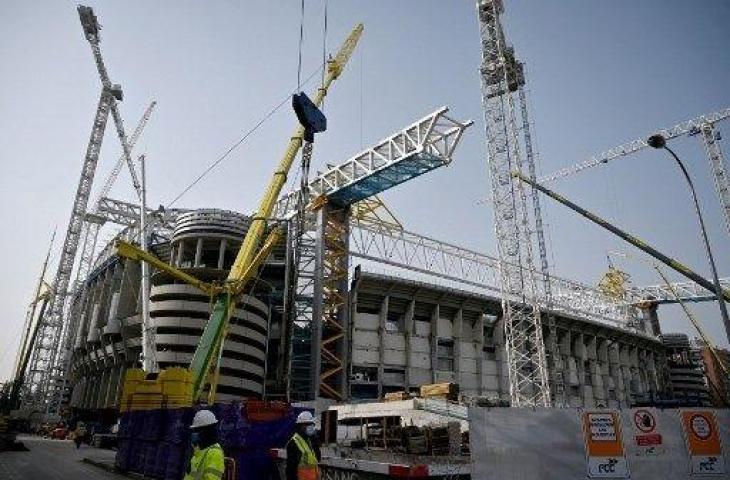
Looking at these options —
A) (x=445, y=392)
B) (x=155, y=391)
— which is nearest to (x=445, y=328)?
(x=445, y=392)

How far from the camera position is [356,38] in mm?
50000

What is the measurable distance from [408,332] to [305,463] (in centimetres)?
4529

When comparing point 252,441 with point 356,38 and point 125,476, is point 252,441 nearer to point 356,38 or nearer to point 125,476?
point 125,476

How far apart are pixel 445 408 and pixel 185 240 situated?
3723 cm

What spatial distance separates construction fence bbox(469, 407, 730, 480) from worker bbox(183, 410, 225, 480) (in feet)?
15.3

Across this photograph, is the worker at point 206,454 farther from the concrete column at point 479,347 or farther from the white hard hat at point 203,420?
the concrete column at point 479,347

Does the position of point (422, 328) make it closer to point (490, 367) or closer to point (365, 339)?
point (365, 339)

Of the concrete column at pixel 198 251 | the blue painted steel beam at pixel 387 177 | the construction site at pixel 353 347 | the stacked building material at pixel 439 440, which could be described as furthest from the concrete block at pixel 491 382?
the stacked building material at pixel 439 440

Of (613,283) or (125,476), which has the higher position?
(613,283)

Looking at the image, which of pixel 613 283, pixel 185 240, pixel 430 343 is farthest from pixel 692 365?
pixel 185 240

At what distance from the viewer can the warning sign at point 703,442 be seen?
8.09m

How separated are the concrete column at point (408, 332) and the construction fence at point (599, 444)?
42.4 metres

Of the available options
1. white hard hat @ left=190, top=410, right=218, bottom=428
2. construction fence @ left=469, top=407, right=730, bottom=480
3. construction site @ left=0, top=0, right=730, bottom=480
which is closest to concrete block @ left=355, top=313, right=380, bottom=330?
construction site @ left=0, top=0, right=730, bottom=480

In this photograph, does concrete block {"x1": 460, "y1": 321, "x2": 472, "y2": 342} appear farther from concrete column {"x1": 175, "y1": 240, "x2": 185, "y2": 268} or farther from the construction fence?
the construction fence
